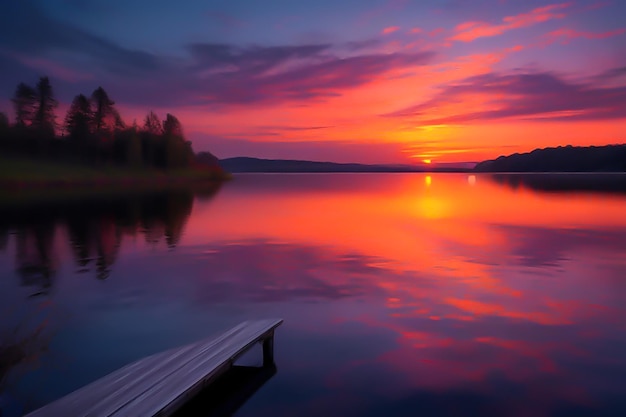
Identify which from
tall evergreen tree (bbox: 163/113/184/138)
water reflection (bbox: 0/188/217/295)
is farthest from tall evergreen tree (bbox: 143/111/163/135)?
water reflection (bbox: 0/188/217/295)

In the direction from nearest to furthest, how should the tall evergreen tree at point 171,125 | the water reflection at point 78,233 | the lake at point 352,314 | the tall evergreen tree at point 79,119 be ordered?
the lake at point 352,314, the water reflection at point 78,233, the tall evergreen tree at point 79,119, the tall evergreen tree at point 171,125

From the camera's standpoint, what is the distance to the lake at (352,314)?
8812 mm

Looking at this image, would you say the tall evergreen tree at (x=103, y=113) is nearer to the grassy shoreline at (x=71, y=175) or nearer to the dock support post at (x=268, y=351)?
the grassy shoreline at (x=71, y=175)

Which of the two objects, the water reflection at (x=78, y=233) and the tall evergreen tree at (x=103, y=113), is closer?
the water reflection at (x=78, y=233)

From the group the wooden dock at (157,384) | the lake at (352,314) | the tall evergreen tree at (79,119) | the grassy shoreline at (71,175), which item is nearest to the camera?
the wooden dock at (157,384)

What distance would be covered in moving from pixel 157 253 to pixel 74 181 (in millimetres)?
104031

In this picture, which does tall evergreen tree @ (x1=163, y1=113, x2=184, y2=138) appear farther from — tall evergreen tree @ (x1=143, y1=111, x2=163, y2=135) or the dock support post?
the dock support post

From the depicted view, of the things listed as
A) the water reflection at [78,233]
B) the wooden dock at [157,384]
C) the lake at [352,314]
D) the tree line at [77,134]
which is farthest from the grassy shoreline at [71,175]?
the wooden dock at [157,384]

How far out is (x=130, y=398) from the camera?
686 centimetres

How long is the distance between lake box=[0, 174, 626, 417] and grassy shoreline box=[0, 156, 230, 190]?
278 feet

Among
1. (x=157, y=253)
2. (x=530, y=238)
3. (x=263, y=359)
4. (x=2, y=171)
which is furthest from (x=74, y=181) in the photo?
(x=263, y=359)

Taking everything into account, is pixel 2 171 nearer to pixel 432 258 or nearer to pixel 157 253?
pixel 157 253

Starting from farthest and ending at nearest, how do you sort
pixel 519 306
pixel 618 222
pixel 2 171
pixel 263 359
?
pixel 2 171 < pixel 618 222 < pixel 519 306 < pixel 263 359

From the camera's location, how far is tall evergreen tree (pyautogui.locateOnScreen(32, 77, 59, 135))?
125569 millimetres
